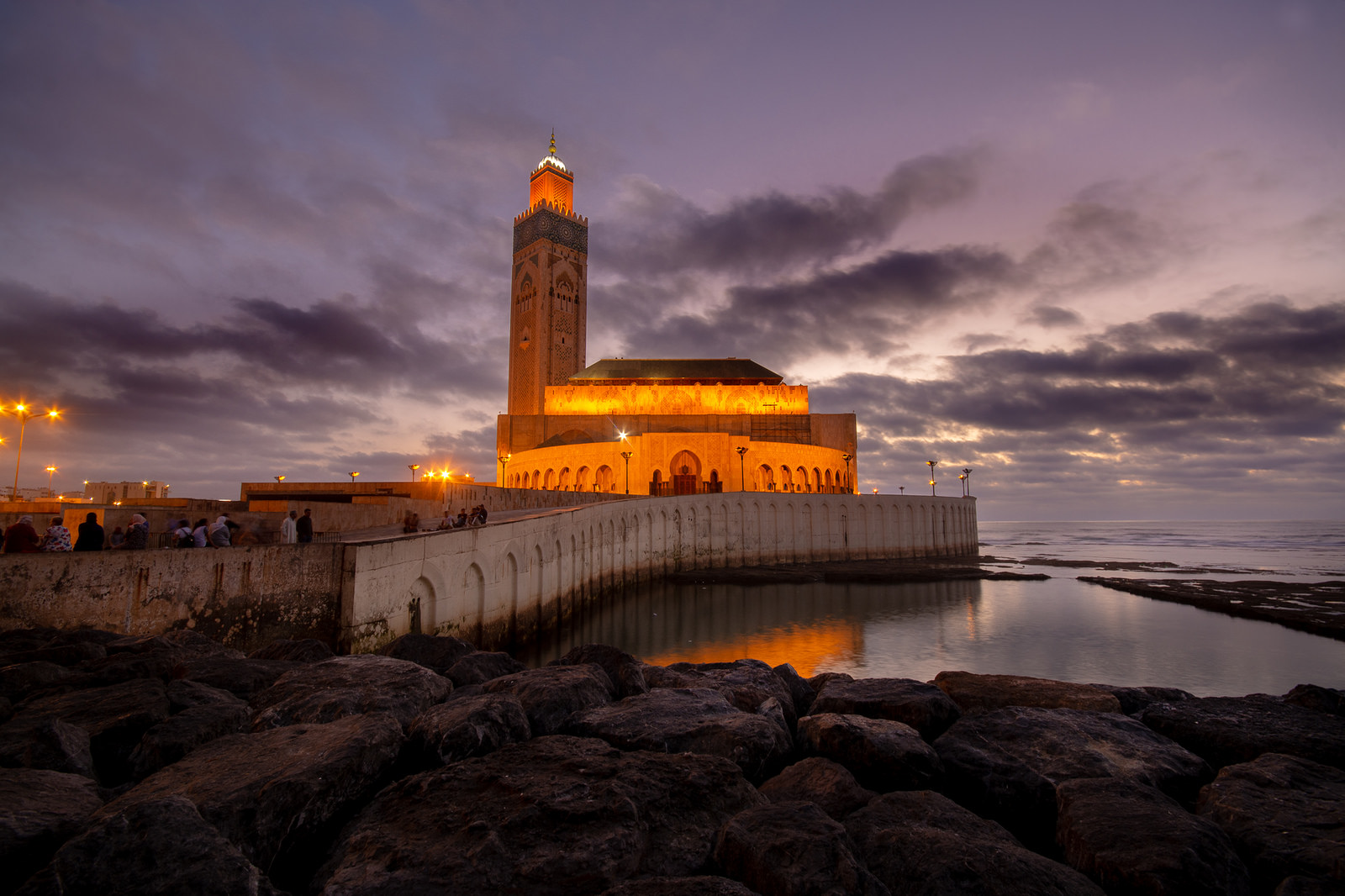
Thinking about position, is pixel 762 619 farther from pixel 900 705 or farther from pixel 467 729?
pixel 467 729

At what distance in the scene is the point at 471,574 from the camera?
594 inches

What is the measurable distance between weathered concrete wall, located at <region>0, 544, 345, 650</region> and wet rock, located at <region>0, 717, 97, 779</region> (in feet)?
17.0

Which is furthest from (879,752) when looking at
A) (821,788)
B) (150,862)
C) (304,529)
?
(304,529)

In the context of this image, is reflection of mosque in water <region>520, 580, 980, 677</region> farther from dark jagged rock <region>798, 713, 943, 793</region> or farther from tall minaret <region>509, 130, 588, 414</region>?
tall minaret <region>509, 130, 588, 414</region>

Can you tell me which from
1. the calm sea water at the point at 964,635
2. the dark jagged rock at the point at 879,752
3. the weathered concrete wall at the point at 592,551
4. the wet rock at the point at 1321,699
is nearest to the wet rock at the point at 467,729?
the dark jagged rock at the point at 879,752

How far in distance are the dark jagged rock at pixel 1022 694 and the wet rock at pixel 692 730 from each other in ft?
10.2

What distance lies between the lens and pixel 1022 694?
25.8 ft

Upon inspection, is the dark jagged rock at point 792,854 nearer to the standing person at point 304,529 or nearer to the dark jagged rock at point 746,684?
the dark jagged rock at point 746,684

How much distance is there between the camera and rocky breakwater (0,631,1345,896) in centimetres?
340

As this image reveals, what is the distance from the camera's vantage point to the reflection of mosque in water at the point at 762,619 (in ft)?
61.8

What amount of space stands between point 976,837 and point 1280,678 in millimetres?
17717

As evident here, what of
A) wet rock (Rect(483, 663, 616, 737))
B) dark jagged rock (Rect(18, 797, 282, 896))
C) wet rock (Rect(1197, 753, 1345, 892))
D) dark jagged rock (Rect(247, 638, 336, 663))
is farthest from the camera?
dark jagged rock (Rect(247, 638, 336, 663))

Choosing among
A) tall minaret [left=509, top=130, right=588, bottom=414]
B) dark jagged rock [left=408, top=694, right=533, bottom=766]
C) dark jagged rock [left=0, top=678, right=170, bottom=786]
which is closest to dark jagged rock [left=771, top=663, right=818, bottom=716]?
dark jagged rock [left=408, top=694, right=533, bottom=766]

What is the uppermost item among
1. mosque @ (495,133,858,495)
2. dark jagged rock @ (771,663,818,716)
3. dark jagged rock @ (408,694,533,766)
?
mosque @ (495,133,858,495)
